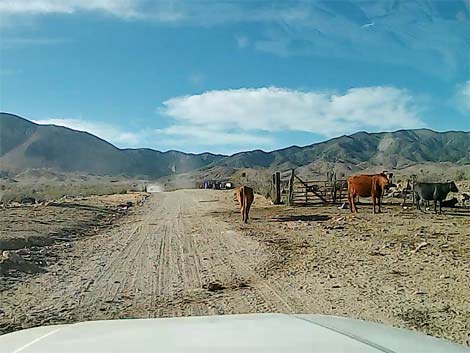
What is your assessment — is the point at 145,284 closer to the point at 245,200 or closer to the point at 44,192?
the point at 245,200

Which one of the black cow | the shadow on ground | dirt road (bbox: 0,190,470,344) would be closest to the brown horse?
the shadow on ground

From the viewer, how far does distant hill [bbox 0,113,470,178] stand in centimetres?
15450

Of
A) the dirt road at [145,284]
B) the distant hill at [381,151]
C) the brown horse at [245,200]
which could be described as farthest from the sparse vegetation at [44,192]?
the distant hill at [381,151]

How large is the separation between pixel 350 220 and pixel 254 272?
1034cm

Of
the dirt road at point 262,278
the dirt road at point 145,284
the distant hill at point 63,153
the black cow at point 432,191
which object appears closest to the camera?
the dirt road at point 262,278

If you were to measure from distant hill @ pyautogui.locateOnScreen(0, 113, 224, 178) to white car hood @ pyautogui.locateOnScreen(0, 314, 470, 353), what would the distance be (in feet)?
476

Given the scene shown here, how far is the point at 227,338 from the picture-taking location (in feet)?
10.0

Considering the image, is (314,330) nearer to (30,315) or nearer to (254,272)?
(30,315)

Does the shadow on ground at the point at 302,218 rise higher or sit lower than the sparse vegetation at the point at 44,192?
lower

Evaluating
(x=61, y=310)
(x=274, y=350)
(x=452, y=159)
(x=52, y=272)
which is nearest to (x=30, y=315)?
(x=61, y=310)

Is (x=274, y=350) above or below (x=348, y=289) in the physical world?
above

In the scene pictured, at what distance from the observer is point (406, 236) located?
15461mm

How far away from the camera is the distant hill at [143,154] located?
15450 centimetres

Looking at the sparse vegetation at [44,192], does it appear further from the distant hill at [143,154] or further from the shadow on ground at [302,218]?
the distant hill at [143,154]
